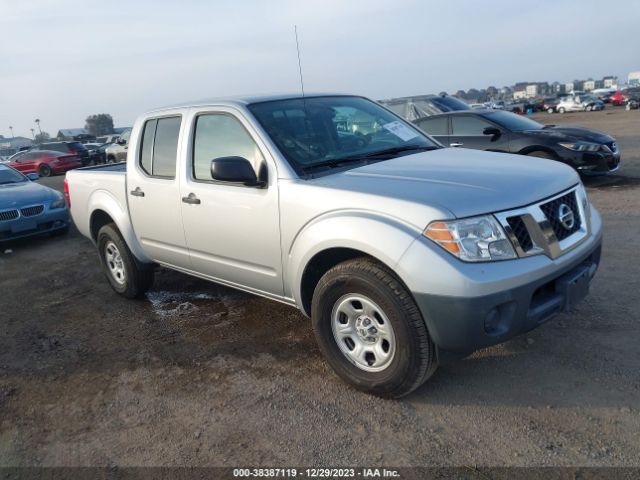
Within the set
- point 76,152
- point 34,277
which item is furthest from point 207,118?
point 76,152

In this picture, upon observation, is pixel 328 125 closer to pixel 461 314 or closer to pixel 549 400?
pixel 461 314

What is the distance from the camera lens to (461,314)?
2.66m

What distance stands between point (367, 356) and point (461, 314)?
0.79 metres

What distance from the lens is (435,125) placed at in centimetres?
1023

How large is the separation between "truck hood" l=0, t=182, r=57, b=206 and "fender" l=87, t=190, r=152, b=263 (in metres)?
4.29

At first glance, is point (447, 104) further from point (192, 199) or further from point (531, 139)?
point (192, 199)

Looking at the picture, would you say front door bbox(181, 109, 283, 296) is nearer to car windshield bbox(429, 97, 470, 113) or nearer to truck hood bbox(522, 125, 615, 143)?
truck hood bbox(522, 125, 615, 143)

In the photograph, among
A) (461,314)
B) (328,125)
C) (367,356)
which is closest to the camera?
(461,314)

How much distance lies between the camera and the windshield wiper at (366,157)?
3.60 metres

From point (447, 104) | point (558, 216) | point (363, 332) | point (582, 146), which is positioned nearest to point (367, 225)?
point (363, 332)

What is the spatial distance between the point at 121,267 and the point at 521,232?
13.3ft

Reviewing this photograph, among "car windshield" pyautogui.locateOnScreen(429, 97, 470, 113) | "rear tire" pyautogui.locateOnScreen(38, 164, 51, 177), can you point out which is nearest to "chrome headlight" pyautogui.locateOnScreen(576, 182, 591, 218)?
"car windshield" pyautogui.locateOnScreen(429, 97, 470, 113)

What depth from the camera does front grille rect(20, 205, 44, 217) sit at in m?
8.65

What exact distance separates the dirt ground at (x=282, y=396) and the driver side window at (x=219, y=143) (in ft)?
4.59
